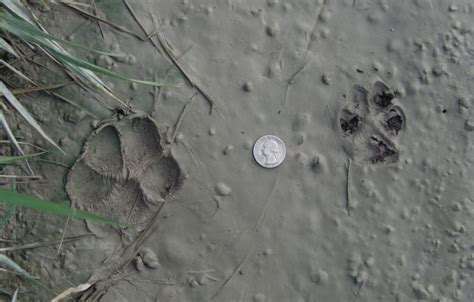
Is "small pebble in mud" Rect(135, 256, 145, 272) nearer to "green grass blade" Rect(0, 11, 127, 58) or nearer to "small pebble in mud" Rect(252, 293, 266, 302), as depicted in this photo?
"small pebble in mud" Rect(252, 293, 266, 302)

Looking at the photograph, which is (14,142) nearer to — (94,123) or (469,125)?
(94,123)

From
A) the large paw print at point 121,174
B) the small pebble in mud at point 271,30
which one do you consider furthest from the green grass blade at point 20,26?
the small pebble in mud at point 271,30

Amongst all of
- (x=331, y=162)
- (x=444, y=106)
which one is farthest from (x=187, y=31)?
(x=444, y=106)

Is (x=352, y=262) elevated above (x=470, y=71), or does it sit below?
below

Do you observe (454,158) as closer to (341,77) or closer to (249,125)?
(341,77)

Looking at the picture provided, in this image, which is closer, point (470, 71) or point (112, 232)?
point (112, 232)

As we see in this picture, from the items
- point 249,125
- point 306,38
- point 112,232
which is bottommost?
point 112,232

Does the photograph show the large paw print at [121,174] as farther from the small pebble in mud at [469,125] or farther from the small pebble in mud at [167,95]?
the small pebble in mud at [469,125]
